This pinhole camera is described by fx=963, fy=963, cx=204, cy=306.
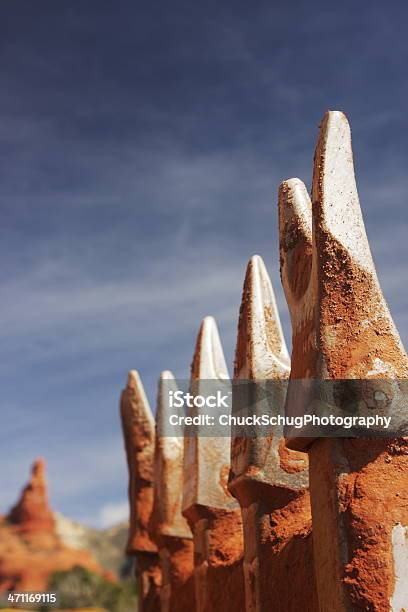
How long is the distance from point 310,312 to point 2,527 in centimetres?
5703

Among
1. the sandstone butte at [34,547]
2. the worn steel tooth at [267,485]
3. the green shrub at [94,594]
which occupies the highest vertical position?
the sandstone butte at [34,547]

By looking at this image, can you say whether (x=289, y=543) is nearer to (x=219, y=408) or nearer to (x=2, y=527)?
(x=219, y=408)

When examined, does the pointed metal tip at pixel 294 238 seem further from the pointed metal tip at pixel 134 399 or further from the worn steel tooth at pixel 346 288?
Answer: the pointed metal tip at pixel 134 399

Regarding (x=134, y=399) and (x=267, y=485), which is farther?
(x=134, y=399)

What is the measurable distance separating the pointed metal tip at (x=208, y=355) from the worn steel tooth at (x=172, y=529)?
1632 mm

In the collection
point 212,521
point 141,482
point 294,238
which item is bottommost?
point 212,521

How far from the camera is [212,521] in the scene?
28.6ft

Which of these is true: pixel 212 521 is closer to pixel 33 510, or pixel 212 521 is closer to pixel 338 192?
pixel 338 192

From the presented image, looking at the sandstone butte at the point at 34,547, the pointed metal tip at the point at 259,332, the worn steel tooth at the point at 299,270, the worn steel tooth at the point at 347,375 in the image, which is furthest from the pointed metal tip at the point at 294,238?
the sandstone butte at the point at 34,547

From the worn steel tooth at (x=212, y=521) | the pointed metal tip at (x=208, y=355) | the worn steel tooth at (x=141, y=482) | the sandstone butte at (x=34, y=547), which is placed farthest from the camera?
the sandstone butte at (x=34, y=547)

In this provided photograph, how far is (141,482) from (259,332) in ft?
19.4

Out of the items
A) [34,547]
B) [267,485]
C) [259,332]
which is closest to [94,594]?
[34,547]

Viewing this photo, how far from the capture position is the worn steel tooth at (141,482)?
1240 cm

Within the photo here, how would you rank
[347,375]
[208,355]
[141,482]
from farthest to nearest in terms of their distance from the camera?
[141,482] < [208,355] < [347,375]
